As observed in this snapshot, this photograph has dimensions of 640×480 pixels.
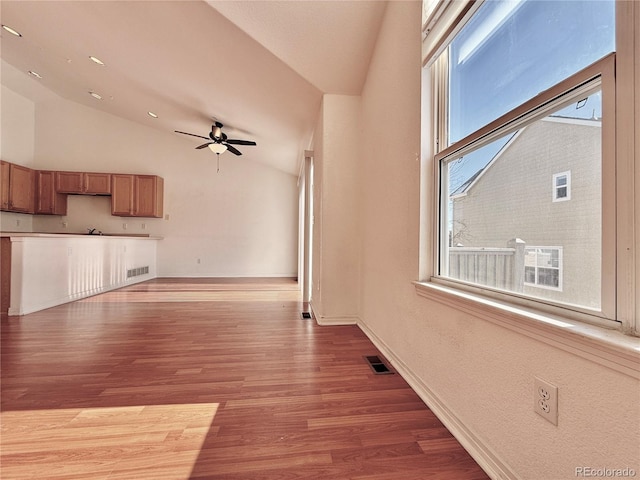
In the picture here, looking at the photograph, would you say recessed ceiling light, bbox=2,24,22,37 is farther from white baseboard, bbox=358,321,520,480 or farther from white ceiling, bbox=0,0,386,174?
white baseboard, bbox=358,321,520,480

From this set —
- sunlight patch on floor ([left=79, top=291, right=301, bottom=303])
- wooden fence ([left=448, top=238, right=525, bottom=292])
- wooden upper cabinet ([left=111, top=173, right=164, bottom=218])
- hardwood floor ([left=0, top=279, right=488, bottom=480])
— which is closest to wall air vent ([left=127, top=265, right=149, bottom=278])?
sunlight patch on floor ([left=79, top=291, right=301, bottom=303])

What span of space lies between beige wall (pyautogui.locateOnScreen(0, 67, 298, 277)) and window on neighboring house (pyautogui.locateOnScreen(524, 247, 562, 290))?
5823 mm

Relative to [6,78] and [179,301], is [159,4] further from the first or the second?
[6,78]

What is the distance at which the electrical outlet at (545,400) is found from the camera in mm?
757

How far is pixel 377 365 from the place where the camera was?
1860 mm

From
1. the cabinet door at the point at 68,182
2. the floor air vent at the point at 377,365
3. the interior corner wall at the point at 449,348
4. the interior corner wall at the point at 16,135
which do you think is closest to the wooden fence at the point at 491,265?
the interior corner wall at the point at 449,348

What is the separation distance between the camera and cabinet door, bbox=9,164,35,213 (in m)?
5.02

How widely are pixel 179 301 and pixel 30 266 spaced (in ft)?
5.39

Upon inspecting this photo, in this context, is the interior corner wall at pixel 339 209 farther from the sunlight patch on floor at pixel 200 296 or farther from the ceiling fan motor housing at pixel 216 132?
the ceiling fan motor housing at pixel 216 132

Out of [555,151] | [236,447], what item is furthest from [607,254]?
[236,447]

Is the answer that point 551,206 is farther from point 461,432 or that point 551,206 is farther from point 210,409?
point 210,409

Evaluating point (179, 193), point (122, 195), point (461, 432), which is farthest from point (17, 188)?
point (461, 432)

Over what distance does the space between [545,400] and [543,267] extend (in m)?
0.41

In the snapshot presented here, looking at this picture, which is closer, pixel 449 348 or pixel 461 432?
pixel 461 432
